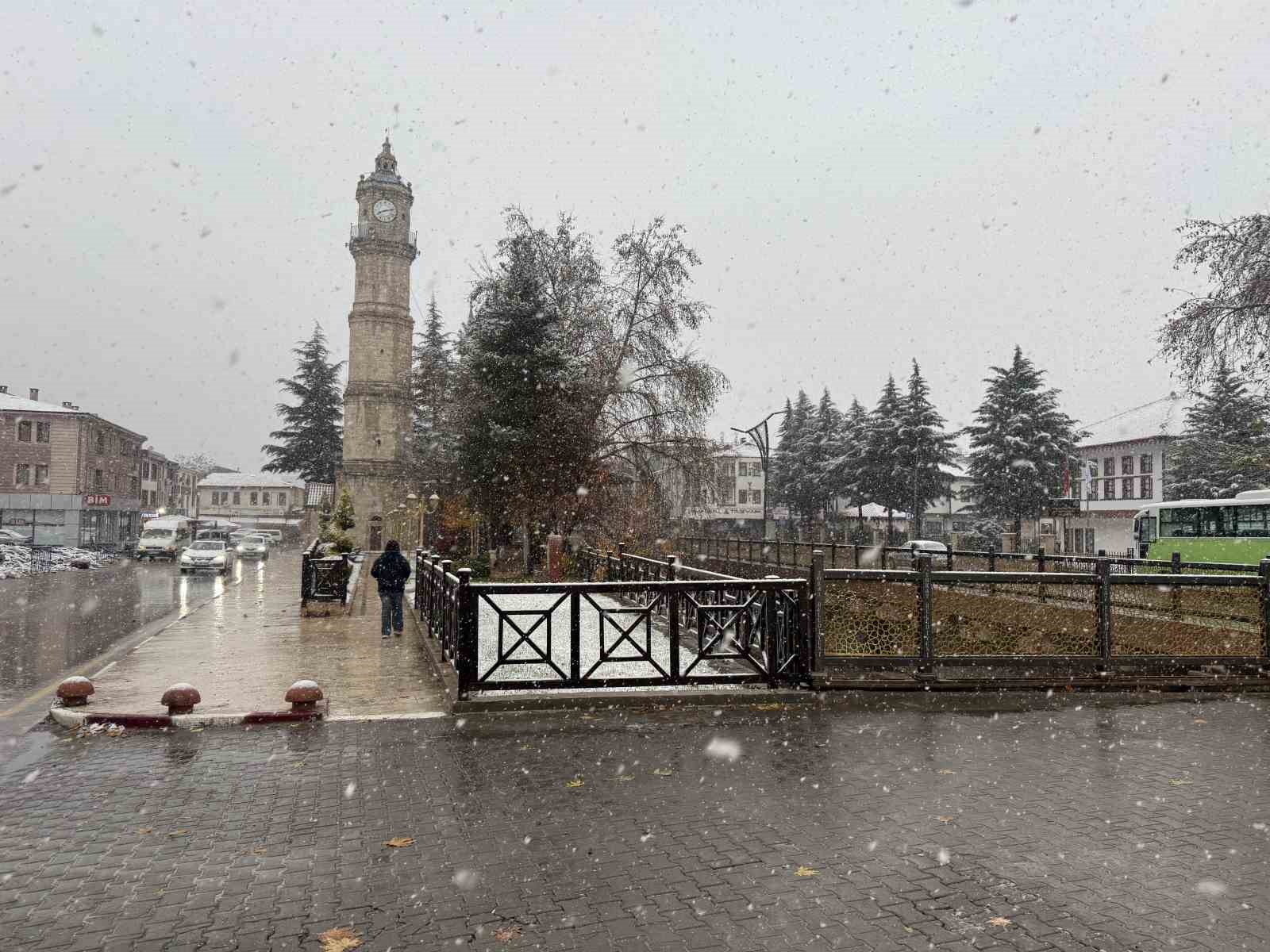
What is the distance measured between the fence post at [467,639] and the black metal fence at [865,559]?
33.0 feet

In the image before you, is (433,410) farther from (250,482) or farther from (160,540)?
(250,482)

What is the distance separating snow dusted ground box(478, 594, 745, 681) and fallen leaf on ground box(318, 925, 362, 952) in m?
4.47

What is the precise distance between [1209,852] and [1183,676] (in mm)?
6269

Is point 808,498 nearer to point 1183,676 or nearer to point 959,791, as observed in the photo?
point 1183,676

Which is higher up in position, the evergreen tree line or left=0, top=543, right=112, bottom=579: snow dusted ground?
the evergreen tree line

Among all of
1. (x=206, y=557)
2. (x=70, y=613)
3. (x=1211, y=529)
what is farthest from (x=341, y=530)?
(x=1211, y=529)

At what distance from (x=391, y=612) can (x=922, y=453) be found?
4757cm

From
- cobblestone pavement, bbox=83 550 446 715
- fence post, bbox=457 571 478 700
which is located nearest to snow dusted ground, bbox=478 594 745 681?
fence post, bbox=457 571 478 700

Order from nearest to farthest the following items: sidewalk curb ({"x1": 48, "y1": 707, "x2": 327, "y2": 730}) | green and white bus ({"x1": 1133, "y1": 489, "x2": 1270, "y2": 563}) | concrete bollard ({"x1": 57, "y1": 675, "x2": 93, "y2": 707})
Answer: sidewalk curb ({"x1": 48, "y1": 707, "x2": 327, "y2": 730})
concrete bollard ({"x1": 57, "y1": 675, "x2": 93, "y2": 707})
green and white bus ({"x1": 1133, "y1": 489, "x2": 1270, "y2": 563})

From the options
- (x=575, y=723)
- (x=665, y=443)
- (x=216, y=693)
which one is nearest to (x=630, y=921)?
(x=575, y=723)

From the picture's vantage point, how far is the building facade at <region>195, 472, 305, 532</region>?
10250 cm

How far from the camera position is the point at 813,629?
358 inches

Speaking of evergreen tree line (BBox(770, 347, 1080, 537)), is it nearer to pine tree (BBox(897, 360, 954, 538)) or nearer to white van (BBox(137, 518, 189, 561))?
pine tree (BBox(897, 360, 954, 538))

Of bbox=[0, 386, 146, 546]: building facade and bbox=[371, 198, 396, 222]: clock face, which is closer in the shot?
bbox=[0, 386, 146, 546]: building facade
